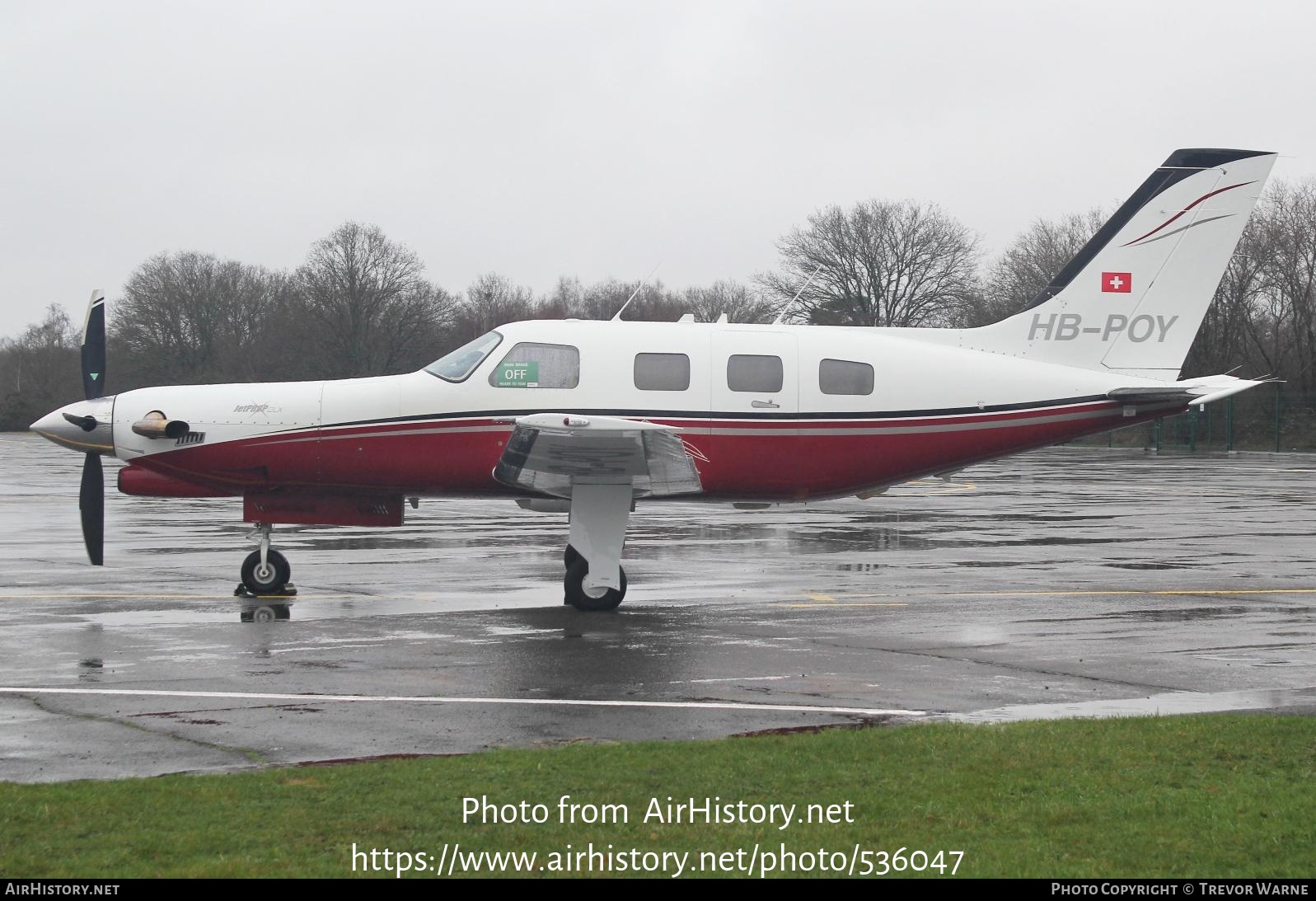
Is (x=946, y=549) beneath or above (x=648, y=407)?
beneath

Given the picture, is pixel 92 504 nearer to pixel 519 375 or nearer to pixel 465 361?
pixel 465 361

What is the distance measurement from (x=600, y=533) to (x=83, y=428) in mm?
5403

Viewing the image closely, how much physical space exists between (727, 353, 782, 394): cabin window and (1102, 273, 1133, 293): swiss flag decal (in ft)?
13.1

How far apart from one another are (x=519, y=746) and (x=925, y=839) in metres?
2.78

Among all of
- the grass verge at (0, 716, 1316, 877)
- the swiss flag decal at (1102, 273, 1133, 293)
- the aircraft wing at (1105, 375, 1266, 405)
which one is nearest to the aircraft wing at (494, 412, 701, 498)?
the grass verge at (0, 716, 1316, 877)

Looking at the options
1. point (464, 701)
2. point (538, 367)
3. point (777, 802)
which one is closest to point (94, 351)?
point (538, 367)

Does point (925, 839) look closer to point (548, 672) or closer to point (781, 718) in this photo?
point (781, 718)

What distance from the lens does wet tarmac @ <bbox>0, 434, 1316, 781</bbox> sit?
26.2ft

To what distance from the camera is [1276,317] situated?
67.0m

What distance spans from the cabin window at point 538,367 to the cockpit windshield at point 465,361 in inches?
8.8

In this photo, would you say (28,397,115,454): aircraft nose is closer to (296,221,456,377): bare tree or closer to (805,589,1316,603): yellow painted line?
(805,589,1316,603): yellow painted line

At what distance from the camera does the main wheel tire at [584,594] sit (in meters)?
13.1

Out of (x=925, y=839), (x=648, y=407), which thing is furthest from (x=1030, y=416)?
(x=925, y=839)

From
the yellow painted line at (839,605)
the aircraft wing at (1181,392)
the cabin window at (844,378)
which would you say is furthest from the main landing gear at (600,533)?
the aircraft wing at (1181,392)
